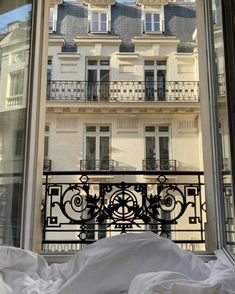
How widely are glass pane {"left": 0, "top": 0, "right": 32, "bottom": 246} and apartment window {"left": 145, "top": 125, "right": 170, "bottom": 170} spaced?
5733 mm

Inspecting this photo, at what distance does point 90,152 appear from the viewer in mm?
7695

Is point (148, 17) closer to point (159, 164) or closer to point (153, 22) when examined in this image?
point (153, 22)

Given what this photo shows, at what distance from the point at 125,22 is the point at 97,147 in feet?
11.0

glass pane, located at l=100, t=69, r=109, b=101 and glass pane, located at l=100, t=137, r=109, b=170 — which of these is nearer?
glass pane, located at l=100, t=137, r=109, b=170

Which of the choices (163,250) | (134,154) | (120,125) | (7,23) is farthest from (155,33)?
(163,250)

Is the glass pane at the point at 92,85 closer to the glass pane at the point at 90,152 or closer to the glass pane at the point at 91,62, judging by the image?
the glass pane at the point at 91,62

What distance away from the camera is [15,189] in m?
1.84

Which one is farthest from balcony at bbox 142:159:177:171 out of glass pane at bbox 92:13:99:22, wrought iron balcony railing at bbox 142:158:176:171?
glass pane at bbox 92:13:99:22

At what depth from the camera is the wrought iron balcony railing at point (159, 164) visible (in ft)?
24.8

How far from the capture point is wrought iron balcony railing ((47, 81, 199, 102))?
7980 millimetres

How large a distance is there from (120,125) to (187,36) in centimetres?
297

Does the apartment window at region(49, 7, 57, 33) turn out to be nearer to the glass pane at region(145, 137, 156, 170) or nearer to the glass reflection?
the glass pane at region(145, 137, 156, 170)

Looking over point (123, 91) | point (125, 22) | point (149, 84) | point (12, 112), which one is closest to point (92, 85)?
point (123, 91)

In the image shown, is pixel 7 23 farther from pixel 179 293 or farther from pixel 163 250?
pixel 179 293
